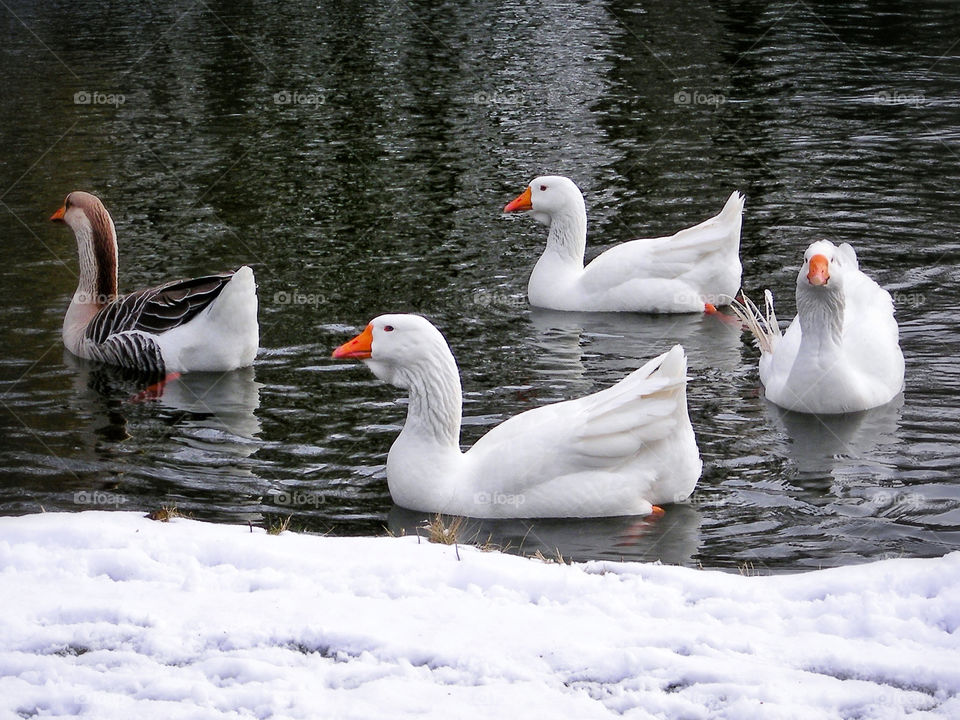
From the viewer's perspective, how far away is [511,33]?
25.0m

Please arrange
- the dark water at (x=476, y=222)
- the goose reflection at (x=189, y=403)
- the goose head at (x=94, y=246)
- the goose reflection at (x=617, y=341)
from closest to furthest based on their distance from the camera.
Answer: the dark water at (x=476, y=222) < the goose reflection at (x=189, y=403) < the goose reflection at (x=617, y=341) < the goose head at (x=94, y=246)

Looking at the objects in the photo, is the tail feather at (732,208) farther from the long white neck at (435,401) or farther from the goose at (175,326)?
the long white neck at (435,401)

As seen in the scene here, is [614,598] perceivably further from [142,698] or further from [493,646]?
[142,698]

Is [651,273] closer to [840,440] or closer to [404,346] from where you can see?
[840,440]

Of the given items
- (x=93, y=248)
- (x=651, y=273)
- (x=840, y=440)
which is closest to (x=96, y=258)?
(x=93, y=248)

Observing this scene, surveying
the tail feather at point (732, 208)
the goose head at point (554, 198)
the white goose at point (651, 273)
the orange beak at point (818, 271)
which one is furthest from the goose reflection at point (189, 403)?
the tail feather at point (732, 208)

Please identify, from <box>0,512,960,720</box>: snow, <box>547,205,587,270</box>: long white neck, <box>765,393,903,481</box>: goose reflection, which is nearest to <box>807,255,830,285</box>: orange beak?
<box>765,393,903,481</box>: goose reflection

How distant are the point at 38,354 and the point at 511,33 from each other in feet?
53.3

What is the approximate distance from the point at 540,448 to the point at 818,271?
7.94 ft

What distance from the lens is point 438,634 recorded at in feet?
16.1

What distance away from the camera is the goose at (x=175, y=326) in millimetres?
9875

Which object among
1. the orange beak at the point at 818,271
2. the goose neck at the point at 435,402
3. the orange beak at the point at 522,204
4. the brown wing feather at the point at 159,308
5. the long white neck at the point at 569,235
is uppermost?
the orange beak at the point at 522,204

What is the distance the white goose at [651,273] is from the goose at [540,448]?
3945 mm

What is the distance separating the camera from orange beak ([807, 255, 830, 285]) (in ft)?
27.5
